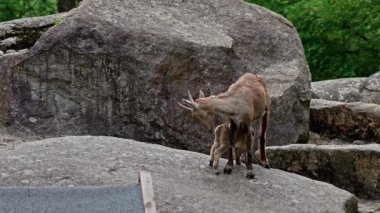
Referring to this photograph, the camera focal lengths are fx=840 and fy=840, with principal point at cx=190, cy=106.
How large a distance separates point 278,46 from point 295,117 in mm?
898

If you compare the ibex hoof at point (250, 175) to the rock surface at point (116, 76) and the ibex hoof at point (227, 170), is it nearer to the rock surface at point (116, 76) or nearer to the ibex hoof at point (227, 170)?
the ibex hoof at point (227, 170)

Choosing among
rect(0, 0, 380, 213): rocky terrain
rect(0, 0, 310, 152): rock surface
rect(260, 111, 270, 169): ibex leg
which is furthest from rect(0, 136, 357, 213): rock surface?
rect(0, 0, 310, 152): rock surface

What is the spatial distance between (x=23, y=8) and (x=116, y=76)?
11300mm

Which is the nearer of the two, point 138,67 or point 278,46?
point 138,67

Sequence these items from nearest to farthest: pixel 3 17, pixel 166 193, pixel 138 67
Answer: pixel 166 193 < pixel 138 67 < pixel 3 17

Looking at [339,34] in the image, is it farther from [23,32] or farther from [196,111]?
[196,111]

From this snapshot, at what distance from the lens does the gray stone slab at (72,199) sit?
220 inches

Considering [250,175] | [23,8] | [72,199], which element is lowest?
[23,8]

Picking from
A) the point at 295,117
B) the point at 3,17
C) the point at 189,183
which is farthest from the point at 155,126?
the point at 3,17

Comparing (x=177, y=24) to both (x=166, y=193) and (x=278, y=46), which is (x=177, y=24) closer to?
(x=278, y=46)

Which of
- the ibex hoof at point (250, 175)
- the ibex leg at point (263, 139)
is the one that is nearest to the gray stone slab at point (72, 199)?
the ibex hoof at point (250, 175)

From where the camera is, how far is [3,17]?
19.7 metres

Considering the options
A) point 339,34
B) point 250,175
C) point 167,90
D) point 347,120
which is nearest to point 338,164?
point 250,175

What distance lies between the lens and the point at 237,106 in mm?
6883
